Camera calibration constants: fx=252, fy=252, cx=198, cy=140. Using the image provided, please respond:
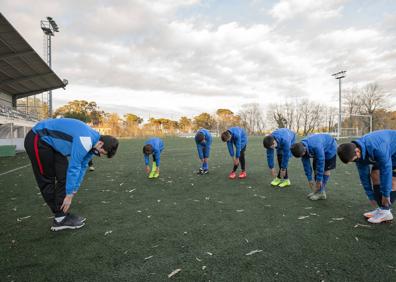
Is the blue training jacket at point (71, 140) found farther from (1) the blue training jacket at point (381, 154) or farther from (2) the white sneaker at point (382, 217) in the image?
(2) the white sneaker at point (382, 217)

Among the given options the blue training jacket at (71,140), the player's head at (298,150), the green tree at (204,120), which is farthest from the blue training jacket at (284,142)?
the green tree at (204,120)

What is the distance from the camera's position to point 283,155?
5.76 m

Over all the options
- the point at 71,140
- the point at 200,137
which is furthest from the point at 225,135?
the point at 71,140

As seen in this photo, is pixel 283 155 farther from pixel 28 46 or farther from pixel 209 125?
pixel 209 125

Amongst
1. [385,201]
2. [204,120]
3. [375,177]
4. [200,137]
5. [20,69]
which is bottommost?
[385,201]

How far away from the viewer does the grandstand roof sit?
15.4 metres

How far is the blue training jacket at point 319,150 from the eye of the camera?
446 centimetres

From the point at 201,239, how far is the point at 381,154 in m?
2.60

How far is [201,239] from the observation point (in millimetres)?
3295

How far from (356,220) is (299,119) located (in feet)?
266

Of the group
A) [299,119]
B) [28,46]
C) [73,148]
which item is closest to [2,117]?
[28,46]

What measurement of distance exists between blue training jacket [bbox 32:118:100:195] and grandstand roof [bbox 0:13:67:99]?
13.4 meters

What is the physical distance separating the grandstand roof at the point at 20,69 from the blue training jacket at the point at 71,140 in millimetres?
13399

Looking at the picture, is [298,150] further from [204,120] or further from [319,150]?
[204,120]
